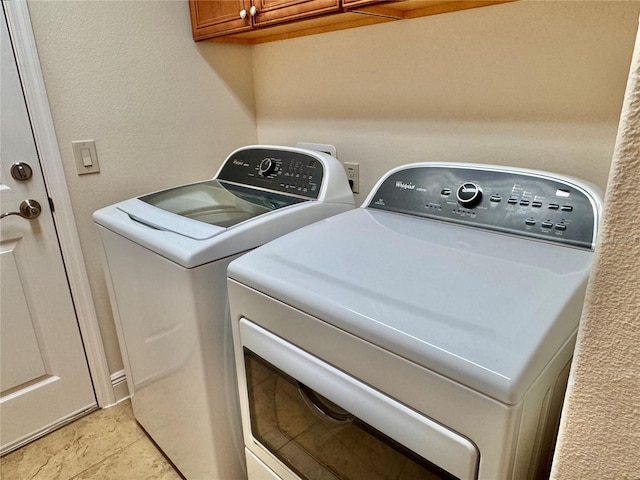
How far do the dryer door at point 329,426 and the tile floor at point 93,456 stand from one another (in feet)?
2.33

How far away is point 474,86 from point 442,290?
83cm

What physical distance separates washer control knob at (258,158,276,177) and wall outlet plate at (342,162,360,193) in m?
0.32

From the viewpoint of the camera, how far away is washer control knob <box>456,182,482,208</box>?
3.71ft

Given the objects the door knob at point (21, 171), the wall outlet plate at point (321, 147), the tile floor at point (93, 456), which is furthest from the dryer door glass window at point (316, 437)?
the door knob at point (21, 171)

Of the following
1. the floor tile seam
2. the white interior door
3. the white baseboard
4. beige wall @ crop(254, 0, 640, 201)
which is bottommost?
the floor tile seam

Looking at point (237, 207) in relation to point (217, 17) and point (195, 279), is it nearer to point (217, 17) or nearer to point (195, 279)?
point (195, 279)

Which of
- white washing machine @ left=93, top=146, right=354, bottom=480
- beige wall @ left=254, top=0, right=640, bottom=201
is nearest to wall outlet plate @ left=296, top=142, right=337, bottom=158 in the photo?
beige wall @ left=254, top=0, right=640, bottom=201

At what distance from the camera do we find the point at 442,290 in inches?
30.5

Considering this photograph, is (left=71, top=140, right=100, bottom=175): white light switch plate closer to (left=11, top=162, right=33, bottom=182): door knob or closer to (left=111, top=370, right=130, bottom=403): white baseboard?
(left=11, top=162, right=33, bottom=182): door knob

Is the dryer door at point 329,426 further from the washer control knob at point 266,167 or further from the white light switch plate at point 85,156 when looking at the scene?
the white light switch plate at point 85,156

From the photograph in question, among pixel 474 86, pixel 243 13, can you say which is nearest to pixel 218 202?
pixel 243 13

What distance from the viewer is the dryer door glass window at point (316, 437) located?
2.51ft

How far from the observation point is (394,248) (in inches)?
38.8

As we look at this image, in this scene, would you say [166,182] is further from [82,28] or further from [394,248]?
[394,248]
